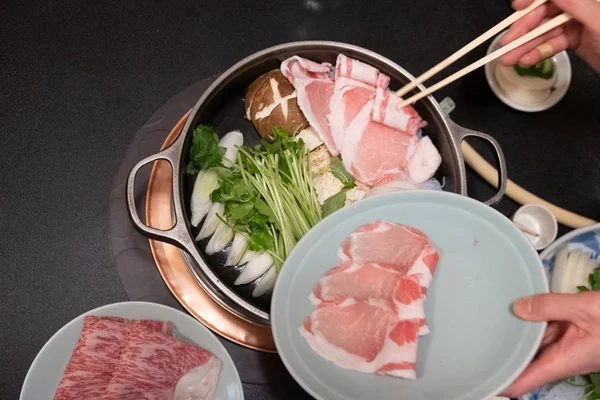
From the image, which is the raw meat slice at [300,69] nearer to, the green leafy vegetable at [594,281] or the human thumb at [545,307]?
the human thumb at [545,307]

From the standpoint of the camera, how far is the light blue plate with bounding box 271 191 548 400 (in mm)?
1104

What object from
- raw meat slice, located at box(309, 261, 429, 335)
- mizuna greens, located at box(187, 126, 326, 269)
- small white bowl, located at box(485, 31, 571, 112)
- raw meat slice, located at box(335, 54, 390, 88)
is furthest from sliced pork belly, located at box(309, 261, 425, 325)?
small white bowl, located at box(485, 31, 571, 112)

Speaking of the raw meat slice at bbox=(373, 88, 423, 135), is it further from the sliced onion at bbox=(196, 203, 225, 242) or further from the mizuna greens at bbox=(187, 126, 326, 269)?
the sliced onion at bbox=(196, 203, 225, 242)

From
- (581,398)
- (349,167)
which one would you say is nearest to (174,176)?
(349,167)

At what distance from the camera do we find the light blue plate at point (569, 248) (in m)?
1.59

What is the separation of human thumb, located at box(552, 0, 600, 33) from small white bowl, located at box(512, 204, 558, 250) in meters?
0.71

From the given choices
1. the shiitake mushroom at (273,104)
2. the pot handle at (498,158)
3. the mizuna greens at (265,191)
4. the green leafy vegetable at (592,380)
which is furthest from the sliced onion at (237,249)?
the green leafy vegetable at (592,380)

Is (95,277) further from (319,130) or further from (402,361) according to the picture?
(402,361)

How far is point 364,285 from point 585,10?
37.3 inches

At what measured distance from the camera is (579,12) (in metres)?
1.32

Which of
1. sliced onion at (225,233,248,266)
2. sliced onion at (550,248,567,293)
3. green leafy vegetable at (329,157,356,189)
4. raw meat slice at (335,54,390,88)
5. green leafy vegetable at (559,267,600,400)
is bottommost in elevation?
green leafy vegetable at (559,267,600,400)

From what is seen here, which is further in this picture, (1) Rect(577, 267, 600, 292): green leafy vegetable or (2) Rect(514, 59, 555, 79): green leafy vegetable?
(2) Rect(514, 59, 555, 79): green leafy vegetable

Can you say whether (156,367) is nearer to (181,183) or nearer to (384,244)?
(181,183)

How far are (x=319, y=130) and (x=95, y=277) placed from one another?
953mm
